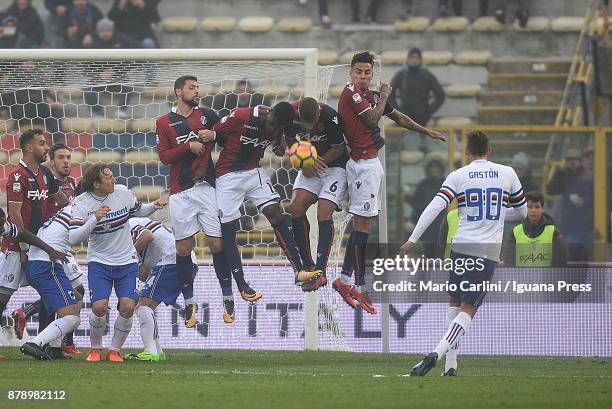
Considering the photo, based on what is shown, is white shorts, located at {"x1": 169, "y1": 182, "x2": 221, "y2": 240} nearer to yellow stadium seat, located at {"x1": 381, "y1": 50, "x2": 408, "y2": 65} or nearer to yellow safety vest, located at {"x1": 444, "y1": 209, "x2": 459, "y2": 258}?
yellow safety vest, located at {"x1": 444, "y1": 209, "x2": 459, "y2": 258}

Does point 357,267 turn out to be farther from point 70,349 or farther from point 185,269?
point 70,349

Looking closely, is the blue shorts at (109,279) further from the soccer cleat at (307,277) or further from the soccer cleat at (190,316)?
the soccer cleat at (307,277)

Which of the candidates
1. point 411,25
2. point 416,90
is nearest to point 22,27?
point 411,25

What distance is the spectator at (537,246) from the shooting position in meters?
16.5

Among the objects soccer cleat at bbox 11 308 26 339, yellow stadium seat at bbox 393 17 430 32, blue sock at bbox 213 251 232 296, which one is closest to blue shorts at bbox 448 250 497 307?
blue sock at bbox 213 251 232 296

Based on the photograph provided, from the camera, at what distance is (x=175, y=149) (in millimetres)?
13836

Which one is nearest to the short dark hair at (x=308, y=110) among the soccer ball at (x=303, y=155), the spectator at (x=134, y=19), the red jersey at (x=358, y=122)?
the soccer ball at (x=303, y=155)

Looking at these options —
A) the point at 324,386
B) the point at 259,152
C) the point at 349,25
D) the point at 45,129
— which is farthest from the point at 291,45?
the point at 324,386

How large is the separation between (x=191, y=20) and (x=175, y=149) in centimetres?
1129

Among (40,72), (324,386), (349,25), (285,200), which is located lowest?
(324,386)

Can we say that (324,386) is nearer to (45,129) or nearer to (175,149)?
(175,149)

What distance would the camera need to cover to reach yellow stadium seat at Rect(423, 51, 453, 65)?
78.3 ft

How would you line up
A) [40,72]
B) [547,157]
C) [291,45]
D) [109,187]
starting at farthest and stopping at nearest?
[291,45] < [547,157] < [40,72] < [109,187]

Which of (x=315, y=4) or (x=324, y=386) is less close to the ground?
(x=315, y=4)
